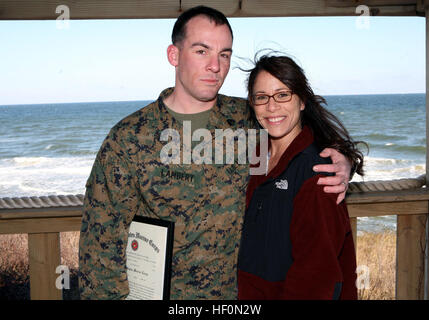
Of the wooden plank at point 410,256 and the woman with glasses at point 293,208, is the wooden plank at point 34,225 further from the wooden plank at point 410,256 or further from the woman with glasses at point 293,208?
the wooden plank at point 410,256

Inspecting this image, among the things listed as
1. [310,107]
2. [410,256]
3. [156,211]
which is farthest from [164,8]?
[410,256]

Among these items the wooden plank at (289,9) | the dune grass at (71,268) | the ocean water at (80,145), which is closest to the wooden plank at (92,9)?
the wooden plank at (289,9)

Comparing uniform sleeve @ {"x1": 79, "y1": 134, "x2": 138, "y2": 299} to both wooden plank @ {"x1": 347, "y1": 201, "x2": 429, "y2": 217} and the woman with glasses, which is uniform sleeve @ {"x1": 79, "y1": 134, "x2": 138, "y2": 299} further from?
wooden plank @ {"x1": 347, "y1": 201, "x2": 429, "y2": 217}

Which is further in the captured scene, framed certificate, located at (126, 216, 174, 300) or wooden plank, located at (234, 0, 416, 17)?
wooden plank, located at (234, 0, 416, 17)

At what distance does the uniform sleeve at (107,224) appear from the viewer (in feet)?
5.70

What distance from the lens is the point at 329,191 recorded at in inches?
57.0

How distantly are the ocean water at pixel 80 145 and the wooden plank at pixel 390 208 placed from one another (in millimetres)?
9832

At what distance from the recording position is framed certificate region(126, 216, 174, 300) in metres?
1.70

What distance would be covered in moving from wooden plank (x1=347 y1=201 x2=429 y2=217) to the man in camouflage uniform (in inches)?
29.3

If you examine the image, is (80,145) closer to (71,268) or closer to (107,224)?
(71,268)

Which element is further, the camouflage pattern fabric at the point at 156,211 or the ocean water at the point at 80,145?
the ocean water at the point at 80,145

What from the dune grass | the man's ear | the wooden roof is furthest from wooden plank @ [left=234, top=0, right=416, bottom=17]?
the dune grass

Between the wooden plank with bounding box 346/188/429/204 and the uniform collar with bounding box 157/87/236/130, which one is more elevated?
the uniform collar with bounding box 157/87/236/130

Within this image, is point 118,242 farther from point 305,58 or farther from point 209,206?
point 305,58
